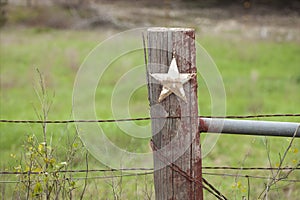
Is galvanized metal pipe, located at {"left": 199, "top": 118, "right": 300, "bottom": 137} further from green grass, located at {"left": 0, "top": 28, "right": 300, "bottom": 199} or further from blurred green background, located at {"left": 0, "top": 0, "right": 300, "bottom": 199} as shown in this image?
green grass, located at {"left": 0, "top": 28, "right": 300, "bottom": 199}

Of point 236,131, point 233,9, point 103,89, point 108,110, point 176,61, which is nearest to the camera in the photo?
point 176,61

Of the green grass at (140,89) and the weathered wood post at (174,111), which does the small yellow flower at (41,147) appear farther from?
the green grass at (140,89)

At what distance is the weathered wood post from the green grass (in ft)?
6.73

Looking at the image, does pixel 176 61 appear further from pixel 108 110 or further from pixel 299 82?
pixel 299 82

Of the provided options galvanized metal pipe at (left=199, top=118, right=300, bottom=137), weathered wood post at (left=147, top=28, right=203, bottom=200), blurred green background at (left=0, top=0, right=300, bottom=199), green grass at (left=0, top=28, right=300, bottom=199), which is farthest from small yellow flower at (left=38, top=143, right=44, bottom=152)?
green grass at (left=0, top=28, right=300, bottom=199)

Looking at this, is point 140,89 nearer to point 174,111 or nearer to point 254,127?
point 254,127

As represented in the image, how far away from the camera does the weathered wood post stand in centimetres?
265

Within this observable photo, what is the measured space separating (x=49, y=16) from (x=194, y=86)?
775 inches

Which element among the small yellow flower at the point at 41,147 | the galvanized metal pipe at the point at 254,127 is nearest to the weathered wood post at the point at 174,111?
the galvanized metal pipe at the point at 254,127

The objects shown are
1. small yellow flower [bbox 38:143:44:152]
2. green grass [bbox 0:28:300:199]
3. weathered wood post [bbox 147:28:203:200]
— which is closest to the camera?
weathered wood post [bbox 147:28:203:200]

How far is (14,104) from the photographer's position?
10.1 meters

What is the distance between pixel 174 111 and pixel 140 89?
852 centimetres

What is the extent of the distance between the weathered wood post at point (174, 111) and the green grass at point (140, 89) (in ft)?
6.73

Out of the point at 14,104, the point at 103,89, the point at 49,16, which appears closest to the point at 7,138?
the point at 14,104
